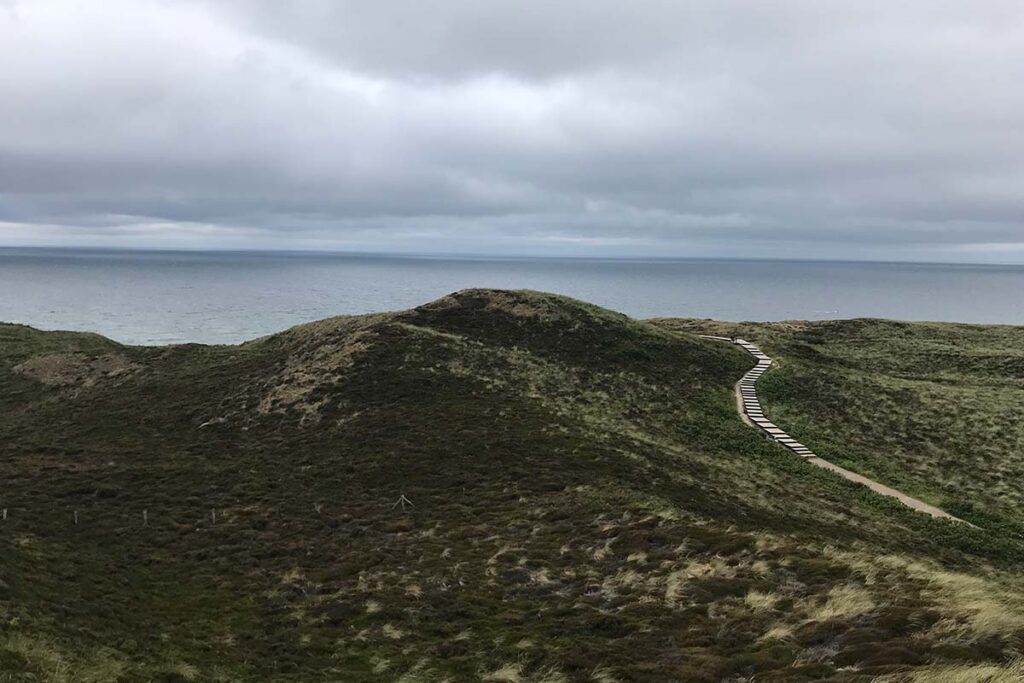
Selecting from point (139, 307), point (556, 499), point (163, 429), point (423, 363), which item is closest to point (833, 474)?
point (556, 499)

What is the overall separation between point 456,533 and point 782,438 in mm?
24305

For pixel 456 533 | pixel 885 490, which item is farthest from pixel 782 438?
pixel 456 533

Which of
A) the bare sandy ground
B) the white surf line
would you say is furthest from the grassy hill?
the bare sandy ground

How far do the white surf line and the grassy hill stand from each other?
150 cm

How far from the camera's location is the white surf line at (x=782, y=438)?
30055 mm

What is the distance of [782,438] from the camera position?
125 feet

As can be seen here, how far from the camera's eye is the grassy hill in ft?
46.6

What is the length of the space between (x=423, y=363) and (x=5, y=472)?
2443cm

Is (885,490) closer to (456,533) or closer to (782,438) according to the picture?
(782,438)

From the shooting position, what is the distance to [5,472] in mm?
30062

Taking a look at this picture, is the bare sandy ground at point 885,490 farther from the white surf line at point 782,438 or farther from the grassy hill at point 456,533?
the grassy hill at point 456,533

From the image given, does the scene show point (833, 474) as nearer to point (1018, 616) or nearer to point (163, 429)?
point (1018, 616)

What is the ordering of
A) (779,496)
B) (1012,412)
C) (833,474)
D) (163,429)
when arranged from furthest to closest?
1. (1012,412)
2. (163,429)
3. (833,474)
4. (779,496)

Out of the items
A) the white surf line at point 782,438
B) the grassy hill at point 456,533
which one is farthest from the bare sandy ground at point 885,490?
the grassy hill at point 456,533
